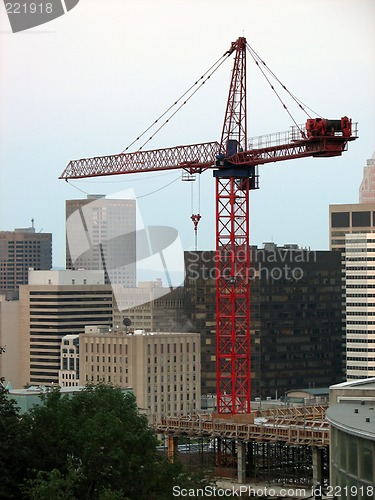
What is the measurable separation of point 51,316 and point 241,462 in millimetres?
113577

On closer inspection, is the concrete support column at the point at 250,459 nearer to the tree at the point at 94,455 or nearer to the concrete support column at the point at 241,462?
the concrete support column at the point at 241,462

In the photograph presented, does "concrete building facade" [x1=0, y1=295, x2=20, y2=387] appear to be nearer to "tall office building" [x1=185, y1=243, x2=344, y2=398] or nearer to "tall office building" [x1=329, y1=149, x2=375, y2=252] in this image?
"tall office building" [x1=185, y1=243, x2=344, y2=398]

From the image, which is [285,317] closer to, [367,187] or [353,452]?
[367,187]

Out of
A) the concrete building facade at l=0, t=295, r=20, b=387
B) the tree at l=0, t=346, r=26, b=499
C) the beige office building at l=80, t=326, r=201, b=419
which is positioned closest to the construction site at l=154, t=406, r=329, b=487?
the tree at l=0, t=346, r=26, b=499

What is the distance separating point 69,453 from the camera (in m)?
44.5

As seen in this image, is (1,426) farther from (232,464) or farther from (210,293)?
(210,293)

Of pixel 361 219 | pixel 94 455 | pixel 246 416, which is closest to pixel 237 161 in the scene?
pixel 246 416

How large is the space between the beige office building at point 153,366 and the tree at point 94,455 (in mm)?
92662

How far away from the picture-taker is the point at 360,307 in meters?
150

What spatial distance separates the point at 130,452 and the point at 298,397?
95.8 meters

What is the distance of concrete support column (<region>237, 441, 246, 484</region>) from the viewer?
8125 centimetres

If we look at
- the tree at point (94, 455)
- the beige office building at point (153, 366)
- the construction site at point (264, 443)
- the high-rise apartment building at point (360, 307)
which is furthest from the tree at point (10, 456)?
the high-rise apartment building at point (360, 307)

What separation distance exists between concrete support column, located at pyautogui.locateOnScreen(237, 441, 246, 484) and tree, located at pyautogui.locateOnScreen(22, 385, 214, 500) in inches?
1338

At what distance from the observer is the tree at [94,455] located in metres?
42.3
